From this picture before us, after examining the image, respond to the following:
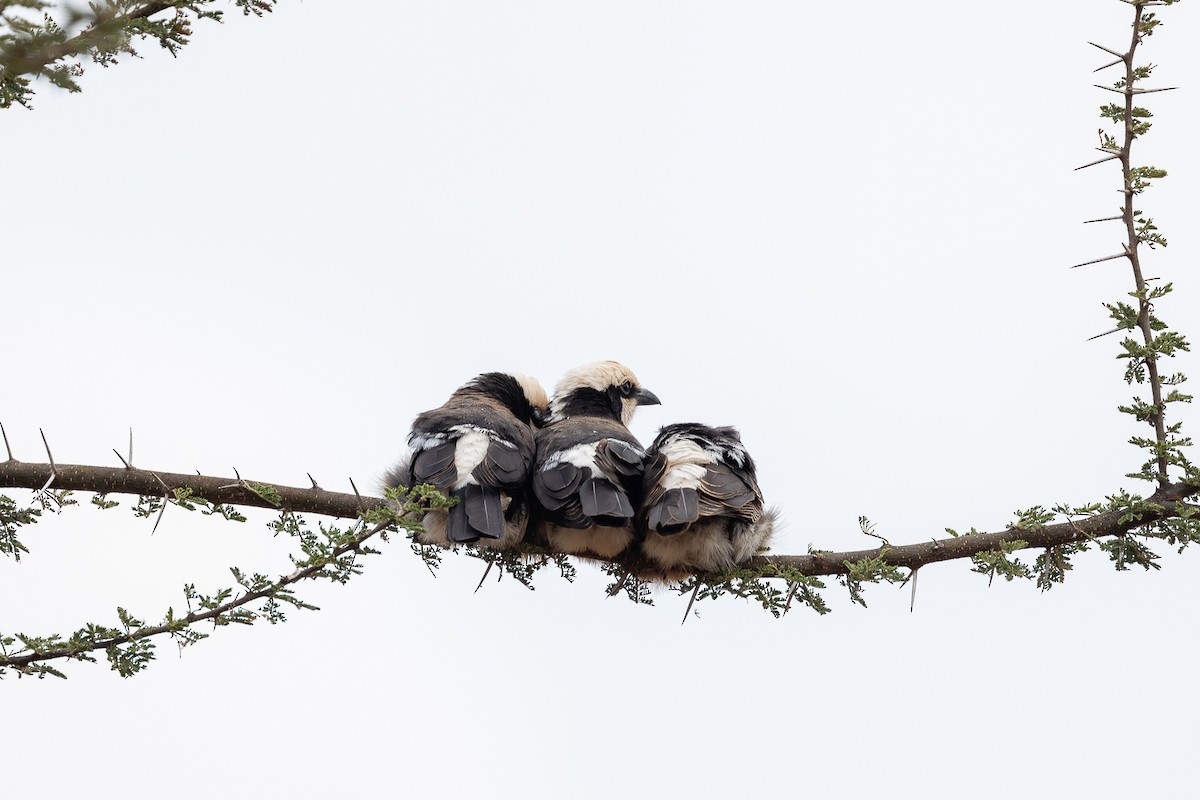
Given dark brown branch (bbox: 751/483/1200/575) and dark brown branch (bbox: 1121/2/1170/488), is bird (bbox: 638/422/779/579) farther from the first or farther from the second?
dark brown branch (bbox: 1121/2/1170/488)

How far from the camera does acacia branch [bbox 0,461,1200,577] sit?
509 cm

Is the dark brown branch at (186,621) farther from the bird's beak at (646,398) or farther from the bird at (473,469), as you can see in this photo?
the bird's beak at (646,398)

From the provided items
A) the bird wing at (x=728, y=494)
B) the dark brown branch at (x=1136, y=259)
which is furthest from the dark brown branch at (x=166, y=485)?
the dark brown branch at (x=1136, y=259)

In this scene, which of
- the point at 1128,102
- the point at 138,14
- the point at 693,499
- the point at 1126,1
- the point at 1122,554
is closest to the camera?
the point at 138,14

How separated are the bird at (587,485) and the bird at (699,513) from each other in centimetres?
12

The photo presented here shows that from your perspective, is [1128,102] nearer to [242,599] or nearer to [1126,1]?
[1126,1]

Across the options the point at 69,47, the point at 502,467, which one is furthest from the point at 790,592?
the point at 69,47

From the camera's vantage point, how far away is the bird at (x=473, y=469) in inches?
216

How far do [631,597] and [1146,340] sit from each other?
2505 mm

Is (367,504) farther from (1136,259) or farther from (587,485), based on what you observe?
(1136,259)

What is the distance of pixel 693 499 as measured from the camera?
5.59 meters

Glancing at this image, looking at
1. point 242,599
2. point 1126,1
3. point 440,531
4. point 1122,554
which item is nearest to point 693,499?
point 440,531

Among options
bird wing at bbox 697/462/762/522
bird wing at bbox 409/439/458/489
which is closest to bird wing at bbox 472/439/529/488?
bird wing at bbox 409/439/458/489

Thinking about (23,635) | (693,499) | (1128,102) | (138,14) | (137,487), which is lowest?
(23,635)
